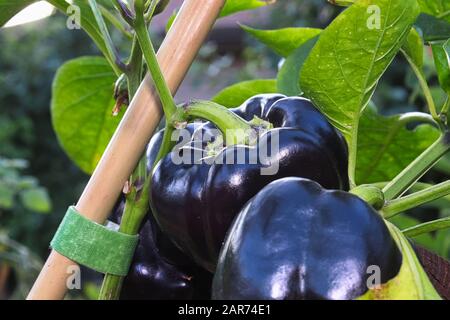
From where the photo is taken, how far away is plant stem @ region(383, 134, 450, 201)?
1.78 ft

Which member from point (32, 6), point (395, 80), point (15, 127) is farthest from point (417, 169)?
point (15, 127)

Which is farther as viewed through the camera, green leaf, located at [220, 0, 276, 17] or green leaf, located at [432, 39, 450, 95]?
green leaf, located at [220, 0, 276, 17]

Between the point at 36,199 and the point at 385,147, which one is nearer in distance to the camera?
the point at 385,147

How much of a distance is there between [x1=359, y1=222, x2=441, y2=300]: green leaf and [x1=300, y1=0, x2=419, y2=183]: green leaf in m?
0.10

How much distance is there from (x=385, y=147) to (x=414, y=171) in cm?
21

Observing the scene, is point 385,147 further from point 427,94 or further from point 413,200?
point 413,200

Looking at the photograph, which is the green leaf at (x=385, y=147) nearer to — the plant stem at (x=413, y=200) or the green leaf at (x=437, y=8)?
the green leaf at (x=437, y=8)

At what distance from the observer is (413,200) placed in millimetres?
490

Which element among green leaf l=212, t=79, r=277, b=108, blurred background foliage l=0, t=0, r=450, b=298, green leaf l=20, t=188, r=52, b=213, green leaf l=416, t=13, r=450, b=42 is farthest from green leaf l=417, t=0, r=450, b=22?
blurred background foliage l=0, t=0, r=450, b=298

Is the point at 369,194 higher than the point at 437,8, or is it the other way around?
the point at 437,8

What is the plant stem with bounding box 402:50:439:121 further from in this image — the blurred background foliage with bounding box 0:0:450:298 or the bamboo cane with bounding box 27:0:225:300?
the blurred background foliage with bounding box 0:0:450:298

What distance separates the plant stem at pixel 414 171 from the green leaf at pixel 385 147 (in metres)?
0.16

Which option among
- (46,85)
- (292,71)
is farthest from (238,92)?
(46,85)

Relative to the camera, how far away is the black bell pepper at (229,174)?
469 mm
